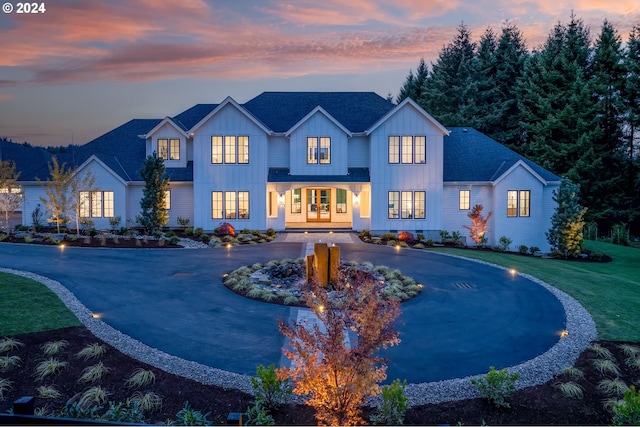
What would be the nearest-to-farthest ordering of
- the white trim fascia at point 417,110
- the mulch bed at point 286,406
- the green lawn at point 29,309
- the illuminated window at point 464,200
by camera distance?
the mulch bed at point 286,406 < the green lawn at point 29,309 < the white trim fascia at point 417,110 < the illuminated window at point 464,200

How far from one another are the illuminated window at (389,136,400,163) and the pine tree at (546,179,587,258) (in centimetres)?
917

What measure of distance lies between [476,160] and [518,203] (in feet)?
12.6

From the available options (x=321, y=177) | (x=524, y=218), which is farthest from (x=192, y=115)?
(x=524, y=218)

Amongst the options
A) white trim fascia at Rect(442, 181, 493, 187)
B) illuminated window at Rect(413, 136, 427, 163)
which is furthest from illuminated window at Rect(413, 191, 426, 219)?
illuminated window at Rect(413, 136, 427, 163)

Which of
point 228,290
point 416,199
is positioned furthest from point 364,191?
point 228,290

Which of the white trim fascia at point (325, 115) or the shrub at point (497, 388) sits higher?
the white trim fascia at point (325, 115)

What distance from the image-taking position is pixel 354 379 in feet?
18.7

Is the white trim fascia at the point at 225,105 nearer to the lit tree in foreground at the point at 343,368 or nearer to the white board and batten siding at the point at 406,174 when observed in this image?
the white board and batten siding at the point at 406,174

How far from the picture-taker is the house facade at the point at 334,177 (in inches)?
1030

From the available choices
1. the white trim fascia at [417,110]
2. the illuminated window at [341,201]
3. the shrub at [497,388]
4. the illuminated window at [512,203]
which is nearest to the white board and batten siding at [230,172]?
the illuminated window at [341,201]

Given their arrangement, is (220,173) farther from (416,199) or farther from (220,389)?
(220,389)

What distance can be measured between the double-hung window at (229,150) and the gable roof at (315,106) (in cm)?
231

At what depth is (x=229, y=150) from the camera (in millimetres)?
26625

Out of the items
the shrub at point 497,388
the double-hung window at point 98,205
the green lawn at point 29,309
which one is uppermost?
the double-hung window at point 98,205
